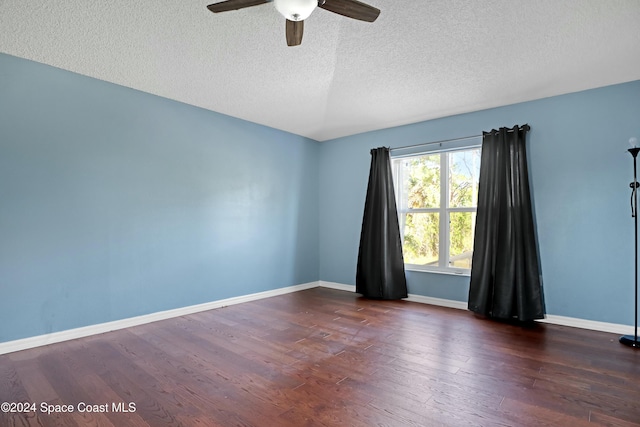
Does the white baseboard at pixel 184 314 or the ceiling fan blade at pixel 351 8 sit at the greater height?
the ceiling fan blade at pixel 351 8

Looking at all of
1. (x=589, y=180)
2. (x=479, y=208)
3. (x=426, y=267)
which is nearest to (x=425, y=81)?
(x=479, y=208)

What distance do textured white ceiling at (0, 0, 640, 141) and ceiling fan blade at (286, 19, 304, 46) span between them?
0.22 meters

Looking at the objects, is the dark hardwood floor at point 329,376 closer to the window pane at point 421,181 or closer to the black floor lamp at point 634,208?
the black floor lamp at point 634,208

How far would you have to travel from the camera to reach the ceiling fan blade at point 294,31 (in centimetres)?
211

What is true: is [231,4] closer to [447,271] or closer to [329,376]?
[329,376]

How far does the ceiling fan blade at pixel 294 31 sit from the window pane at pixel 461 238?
10.3 feet

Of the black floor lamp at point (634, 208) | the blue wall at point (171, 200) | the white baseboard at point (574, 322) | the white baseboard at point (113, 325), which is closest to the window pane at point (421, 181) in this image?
the blue wall at point (171, 200)

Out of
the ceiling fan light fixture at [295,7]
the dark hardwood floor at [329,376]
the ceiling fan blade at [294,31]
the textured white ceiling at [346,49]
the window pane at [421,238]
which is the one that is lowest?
the dark hardwood floor at [329,376]

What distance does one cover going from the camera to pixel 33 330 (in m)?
2.84

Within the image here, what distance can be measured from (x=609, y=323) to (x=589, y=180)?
4.79ft

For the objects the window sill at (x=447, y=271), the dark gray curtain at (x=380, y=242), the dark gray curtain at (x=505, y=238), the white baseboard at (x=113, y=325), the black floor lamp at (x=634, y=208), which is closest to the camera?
the white baseboard at (x=113, y=325)

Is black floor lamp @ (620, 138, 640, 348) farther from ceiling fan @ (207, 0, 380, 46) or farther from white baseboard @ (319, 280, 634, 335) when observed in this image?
ceiling fan @ (207, 0, 380, 46)

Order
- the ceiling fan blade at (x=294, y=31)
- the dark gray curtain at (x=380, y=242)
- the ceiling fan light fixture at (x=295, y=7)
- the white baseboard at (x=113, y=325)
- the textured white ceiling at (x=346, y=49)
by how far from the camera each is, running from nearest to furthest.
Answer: the ceiling fan light fixture at (x=295, y=7) < the ceiling fan blade at (x=294, y=31) < the textured white ceiling at (x=346, y=49) < the white baseboard at (x=113, y=325) < the dark gray curtain at (x=380, y=242)

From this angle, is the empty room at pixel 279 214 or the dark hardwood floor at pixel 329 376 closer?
the dark hardwood floor at pixel 329 376
